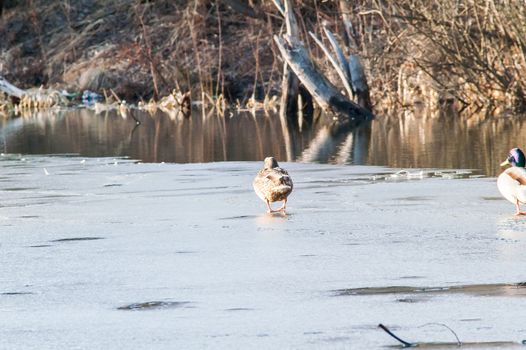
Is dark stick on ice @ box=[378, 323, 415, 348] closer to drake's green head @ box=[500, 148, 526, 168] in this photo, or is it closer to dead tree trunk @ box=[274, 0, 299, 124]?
drake's green head @ box=[500, 148, 526, 168]

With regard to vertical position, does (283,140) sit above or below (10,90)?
below

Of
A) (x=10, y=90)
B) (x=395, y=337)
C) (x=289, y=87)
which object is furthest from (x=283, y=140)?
(x=10, y=90)

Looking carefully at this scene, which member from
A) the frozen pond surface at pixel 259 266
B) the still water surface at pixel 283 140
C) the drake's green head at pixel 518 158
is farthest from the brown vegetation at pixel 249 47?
the drake's green head at pixel 518 158

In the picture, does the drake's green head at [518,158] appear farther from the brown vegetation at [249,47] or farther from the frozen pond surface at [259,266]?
the brown vegetation at [249,47]

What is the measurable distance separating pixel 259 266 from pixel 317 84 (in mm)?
17436

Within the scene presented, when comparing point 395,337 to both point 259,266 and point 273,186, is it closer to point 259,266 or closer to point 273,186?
point 259,266

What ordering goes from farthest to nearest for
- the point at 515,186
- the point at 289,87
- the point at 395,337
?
the point at 289,87, the point at 515,186, the point at 395,337

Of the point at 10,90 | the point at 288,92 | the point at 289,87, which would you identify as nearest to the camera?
the point at 289,87

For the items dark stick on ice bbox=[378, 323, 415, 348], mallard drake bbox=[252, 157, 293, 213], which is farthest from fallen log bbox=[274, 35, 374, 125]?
dark stick on ice bbox=[378, 323, 415, 348]

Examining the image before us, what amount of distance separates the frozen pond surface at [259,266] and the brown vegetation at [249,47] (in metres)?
10.9

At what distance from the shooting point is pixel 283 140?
18.7m

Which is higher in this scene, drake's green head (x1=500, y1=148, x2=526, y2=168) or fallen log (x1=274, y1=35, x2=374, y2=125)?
fallen log (x1=274, y1=35, x2=374, y2=125)

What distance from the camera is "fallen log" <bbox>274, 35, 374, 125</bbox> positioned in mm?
24141

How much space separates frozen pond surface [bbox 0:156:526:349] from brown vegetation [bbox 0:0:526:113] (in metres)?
10.9
